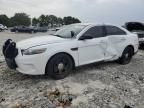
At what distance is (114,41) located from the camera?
6840 millimetres

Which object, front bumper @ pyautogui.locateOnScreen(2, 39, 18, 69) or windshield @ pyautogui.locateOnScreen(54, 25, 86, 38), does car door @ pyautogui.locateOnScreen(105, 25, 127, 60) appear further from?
front bumper @ pyautogui.locateOnScreen(2, 39, 18, 69)

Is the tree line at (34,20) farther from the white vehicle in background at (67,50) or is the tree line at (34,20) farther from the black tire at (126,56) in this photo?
the white vehicle in background at (67,50)

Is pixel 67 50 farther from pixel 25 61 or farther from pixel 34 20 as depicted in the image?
pixel 34 20

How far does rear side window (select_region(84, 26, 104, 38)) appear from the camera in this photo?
6.29 m

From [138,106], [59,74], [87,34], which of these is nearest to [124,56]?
[87,34]

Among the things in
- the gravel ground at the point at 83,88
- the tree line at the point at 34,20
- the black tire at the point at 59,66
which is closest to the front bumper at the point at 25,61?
the black tire at the point at 59,66

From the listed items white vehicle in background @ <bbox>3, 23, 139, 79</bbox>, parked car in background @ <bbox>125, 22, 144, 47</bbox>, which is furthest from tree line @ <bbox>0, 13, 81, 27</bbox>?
white vehicle in background @ <bbox>3, 23, 139, 79</bbox>

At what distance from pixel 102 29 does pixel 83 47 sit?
1.15 metres

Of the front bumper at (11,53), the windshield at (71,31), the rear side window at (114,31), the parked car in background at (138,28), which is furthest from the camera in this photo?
the parked car in background at (138,28)

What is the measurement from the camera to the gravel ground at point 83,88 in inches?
168

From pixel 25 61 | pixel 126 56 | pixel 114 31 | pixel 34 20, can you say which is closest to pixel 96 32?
pixel 114 31

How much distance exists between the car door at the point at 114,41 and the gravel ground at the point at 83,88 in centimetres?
48

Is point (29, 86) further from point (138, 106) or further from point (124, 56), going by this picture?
point (124, 56)

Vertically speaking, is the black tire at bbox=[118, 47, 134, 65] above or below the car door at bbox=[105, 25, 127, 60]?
below
